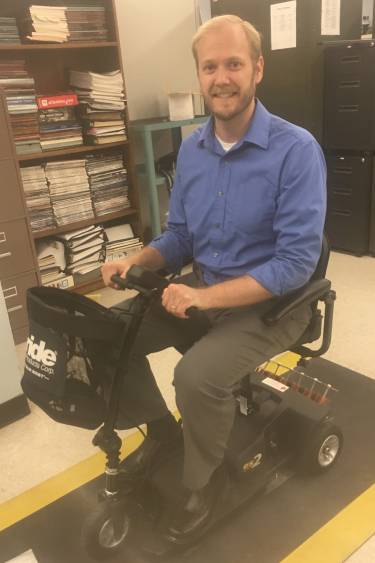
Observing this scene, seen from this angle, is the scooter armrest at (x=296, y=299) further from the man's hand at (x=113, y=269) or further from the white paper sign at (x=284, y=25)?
the white paper sign at (x=284, y=25)

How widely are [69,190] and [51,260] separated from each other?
1.45ft

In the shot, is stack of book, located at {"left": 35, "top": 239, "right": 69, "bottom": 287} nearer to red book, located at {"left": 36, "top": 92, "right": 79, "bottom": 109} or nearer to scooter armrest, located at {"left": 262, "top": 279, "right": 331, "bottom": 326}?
red book, located at {"left": 36, "top": 92, "right": 79, "bottom": 109}

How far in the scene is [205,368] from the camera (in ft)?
4.47

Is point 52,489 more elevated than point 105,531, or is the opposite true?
point 105,531

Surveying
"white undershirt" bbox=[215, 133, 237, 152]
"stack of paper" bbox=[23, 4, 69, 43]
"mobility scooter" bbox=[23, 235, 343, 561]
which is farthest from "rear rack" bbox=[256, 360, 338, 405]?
"stack of paper" bbox=[23, 4, 69, 43]

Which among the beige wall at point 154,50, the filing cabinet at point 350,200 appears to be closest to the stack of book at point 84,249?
the beige wall at point 154,50

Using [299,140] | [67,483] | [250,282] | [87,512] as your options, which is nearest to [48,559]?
[87,512]

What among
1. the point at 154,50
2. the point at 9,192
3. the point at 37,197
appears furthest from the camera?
the point at 154,50

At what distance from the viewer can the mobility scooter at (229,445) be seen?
1352mm

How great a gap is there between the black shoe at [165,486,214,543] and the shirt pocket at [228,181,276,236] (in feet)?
2.55

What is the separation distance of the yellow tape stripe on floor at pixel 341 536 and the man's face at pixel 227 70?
48.9 inches

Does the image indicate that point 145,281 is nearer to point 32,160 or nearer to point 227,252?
point 227,252

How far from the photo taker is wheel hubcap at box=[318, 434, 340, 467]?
5.56ft

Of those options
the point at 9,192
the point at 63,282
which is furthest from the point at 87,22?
the point at 63,282
